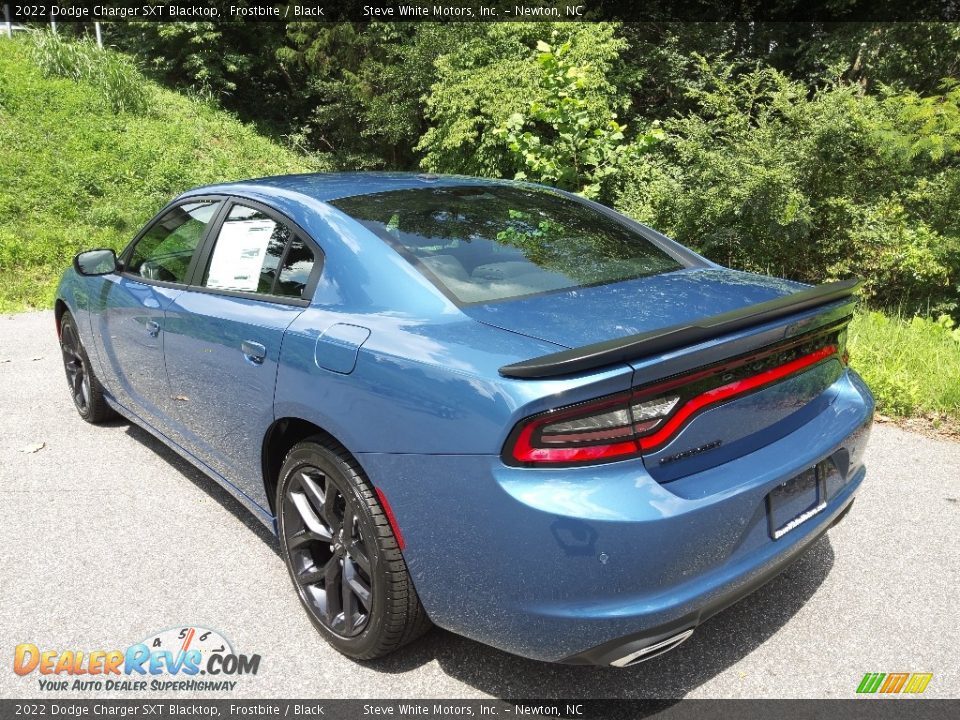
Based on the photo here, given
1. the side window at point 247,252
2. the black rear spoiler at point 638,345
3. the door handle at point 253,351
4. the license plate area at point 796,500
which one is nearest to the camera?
the black rear spoiler at point 638,345

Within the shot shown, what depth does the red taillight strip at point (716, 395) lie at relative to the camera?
186 cm

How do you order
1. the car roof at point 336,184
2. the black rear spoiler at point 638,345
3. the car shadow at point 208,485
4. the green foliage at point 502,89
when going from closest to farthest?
the black rear spoiler at point 638,345 → the car roof at point 336,184 → the car shadow at point 208,485 → the green foliage at point 502,89

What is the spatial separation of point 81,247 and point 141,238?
27.0 feet

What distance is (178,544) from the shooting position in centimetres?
317

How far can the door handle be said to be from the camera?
2.56 metres

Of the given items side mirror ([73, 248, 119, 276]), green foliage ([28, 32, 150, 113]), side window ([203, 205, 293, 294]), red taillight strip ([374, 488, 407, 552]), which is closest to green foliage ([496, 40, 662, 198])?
side mirror ([73, 248, 119, 276])

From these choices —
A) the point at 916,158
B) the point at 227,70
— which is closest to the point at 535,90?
the point at 916,158

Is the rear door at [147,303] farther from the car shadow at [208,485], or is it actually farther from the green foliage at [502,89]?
the green foliage at [502,89]

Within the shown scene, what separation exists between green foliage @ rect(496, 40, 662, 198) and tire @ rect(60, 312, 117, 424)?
5.63 metres

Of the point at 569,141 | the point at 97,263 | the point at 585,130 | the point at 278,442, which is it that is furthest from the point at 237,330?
the point at 585,130

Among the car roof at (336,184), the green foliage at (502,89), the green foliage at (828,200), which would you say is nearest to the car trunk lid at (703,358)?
the car roof at (336,184)

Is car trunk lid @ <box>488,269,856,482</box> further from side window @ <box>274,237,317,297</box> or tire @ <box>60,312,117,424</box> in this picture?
tire @ <box>60,312,117,424</box>

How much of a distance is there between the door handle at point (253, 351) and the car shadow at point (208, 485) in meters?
0.94

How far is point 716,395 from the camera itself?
1947mm
